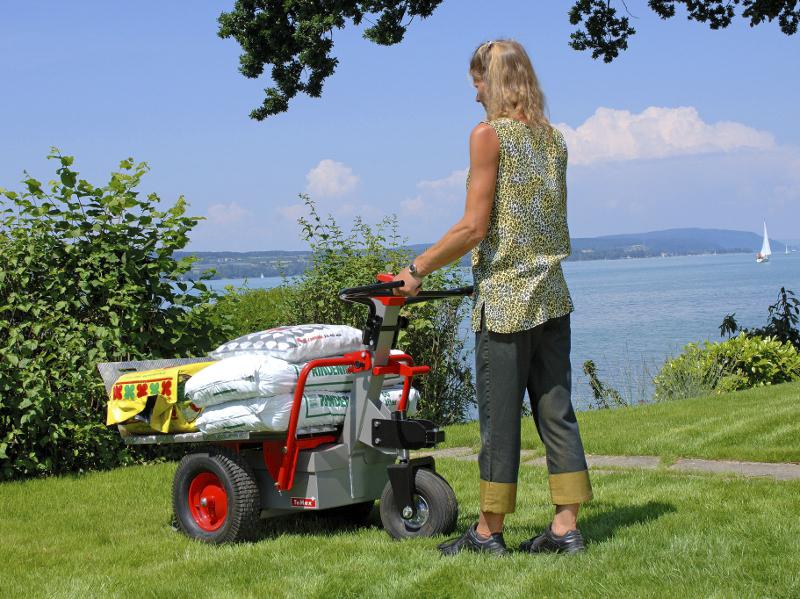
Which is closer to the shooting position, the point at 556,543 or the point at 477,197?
the point at 477,197

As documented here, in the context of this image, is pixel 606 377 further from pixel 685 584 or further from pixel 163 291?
pixel 685 584

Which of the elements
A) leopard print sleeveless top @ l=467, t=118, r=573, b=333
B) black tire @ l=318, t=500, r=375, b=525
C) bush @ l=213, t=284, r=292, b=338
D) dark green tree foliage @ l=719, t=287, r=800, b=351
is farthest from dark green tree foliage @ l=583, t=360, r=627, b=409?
leopard print sleeveless top @ l=467, t=118, r=573, b=333

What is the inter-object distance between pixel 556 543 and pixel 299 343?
156 centimetres

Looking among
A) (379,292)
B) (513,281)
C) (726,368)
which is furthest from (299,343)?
(726,368)

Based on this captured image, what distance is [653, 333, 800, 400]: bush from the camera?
1230 cm

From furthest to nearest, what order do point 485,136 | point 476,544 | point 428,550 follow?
point 428,550, point 476,544, point 485,136

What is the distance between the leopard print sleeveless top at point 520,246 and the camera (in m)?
4.07

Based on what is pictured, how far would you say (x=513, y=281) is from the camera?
4.09 meters

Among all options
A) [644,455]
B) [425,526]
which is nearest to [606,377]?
[644,455]

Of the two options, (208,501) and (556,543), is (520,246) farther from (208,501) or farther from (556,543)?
(208,501)

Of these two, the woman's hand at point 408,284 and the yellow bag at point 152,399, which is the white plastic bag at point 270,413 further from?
the woman's hand at point 408,284

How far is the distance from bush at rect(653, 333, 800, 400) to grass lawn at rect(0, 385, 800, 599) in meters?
5.33

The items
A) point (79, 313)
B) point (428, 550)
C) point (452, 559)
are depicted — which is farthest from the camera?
point (79, 313)

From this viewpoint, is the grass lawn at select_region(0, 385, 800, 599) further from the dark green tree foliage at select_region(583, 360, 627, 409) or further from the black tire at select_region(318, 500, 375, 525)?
the dark green tree foliage at select_region(583, 360, 627, 409)
